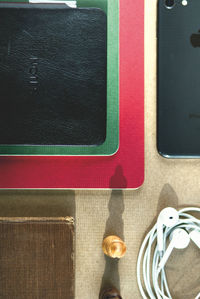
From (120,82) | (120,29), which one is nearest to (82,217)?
(120,82)

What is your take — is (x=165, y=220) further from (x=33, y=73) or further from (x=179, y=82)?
(x=33, y=73)

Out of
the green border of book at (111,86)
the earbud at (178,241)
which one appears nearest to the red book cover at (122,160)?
the green border of book at (111,86)

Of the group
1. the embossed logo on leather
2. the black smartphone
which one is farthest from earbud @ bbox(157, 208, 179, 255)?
the embossed logo on leather

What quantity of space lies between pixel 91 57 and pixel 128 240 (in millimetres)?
371

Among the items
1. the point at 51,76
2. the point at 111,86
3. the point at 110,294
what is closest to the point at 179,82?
the point at 111,86

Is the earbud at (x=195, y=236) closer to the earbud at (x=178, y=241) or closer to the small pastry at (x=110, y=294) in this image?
the earbud at (x=178, y=241)

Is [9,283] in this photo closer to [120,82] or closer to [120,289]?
[120,289]

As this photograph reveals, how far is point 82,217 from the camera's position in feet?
1.90

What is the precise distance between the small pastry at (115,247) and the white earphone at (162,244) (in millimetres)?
58

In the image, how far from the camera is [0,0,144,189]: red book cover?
576mm

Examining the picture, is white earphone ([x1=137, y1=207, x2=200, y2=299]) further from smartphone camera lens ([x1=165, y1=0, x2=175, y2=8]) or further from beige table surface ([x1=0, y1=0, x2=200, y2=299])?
smartphone camera lens ([x1=165, y1=0, x2=175, y2=8])

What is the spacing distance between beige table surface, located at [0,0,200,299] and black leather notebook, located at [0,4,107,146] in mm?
103

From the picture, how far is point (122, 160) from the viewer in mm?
590

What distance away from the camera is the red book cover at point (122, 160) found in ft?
A: 1.89
